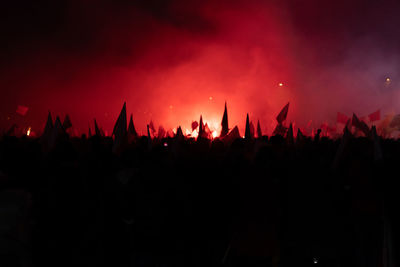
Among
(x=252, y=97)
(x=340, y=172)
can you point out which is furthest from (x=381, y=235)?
(x=252, y=97)

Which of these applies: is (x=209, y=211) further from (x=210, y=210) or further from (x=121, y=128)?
(x=121, y=128)

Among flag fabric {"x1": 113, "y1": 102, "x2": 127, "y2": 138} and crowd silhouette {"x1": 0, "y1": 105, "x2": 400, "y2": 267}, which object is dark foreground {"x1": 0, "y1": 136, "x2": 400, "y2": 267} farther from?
flag fabric {"x1": 113, "y1": 102, "x2": 127, "y2": 138}

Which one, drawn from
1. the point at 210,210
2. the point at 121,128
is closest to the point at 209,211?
the point at 210,210

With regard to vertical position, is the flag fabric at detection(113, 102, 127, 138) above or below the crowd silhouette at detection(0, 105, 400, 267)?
above

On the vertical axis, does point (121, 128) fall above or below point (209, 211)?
above

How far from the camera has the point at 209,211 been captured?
1.76 metres

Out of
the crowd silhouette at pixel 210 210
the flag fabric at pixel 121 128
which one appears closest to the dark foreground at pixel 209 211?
the crowd silhouette at pixel 210 210

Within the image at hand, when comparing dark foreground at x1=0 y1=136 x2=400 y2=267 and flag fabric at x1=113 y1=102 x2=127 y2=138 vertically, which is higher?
flag fabric at x1=113 y1=102 x2=127 y2=138

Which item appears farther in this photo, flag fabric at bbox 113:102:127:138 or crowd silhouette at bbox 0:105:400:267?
flag fabric at bbox 113:102:127:138

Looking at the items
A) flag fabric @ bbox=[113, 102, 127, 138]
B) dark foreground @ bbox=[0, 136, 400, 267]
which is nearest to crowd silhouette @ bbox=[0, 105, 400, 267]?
dark foreground @ bbox=[0, 136, 400, 267]

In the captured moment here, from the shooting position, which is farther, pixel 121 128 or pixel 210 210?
pixel 121 128

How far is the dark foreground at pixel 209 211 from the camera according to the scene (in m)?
1.65

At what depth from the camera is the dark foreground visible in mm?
1650

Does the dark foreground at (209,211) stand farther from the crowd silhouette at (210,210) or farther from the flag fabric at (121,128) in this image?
the flag fabric at (121,128)
